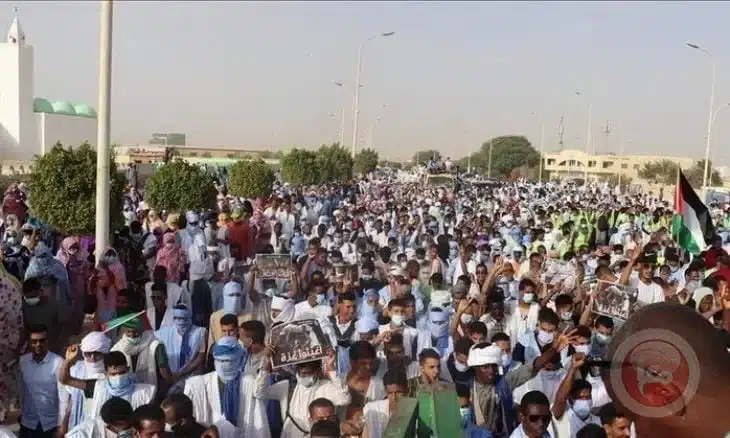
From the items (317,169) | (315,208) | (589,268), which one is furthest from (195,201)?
(317,169)

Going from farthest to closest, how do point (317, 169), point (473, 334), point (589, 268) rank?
point (317, 169) < point (589, 268) < point (473, 334)

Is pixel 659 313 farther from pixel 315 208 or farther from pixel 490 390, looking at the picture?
pixel 315 208

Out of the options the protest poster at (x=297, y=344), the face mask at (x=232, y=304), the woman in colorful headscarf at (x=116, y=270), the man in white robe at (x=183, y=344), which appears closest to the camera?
the protest poster at (x=297, y=344)

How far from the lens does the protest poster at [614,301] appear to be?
595 cm

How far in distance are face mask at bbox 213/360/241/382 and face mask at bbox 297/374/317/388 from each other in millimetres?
355

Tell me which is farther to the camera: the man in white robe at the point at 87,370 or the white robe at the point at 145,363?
the white robe at the point at 145,363

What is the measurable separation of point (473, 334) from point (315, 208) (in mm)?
13950

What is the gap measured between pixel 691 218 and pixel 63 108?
224 ft

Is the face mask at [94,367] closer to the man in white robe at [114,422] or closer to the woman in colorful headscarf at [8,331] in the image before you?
the man in white robe at [114,422]

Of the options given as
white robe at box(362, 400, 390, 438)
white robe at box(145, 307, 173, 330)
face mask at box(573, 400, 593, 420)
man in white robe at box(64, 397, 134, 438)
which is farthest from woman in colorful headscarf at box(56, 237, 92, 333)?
face mask at box(573, 400, 593, 420)

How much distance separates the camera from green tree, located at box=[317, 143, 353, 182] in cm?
3807

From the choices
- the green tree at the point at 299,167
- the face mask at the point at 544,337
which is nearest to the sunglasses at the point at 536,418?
the face mask at the point at 544,337

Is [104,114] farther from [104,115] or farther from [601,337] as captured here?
[601,337]

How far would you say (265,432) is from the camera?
4.45 meters
